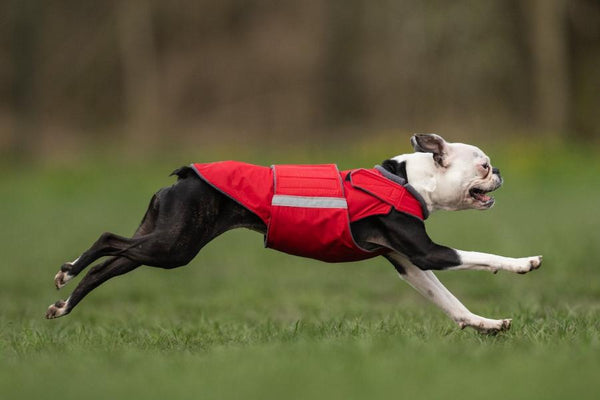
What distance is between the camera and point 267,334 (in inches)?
277

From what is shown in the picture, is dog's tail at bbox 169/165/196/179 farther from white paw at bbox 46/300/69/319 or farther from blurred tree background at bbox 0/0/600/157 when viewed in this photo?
blurred tree background at bbox 0/0/600/157

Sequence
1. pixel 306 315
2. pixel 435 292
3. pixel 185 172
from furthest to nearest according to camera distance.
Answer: pixel 306 315, pixel 435 292, pixel 185 172

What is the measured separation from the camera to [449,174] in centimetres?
673

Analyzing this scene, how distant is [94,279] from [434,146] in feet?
8.10

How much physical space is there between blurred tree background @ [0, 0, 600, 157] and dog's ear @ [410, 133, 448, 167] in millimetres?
19786

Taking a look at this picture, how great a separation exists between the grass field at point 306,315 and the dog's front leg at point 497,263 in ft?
1.50

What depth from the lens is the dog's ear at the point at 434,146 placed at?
6684 millimetres

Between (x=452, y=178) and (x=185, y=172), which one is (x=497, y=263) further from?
(x=185, y=172)

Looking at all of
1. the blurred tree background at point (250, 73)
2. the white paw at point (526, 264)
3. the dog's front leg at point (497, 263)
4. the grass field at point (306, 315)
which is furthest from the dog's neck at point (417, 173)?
the blurred tree background at point (250, 73)

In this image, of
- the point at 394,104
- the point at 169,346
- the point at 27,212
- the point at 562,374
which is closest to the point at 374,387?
the point at 562,374

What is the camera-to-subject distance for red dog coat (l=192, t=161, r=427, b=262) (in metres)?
6.47

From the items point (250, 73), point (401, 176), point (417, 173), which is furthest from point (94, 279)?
point (250, 73)

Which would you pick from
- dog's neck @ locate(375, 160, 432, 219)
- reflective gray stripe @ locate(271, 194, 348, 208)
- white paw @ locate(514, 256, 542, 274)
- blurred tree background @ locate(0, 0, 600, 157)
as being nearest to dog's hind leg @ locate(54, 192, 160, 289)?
reflective gray stripe @ locate(271, 194, 348, 208)

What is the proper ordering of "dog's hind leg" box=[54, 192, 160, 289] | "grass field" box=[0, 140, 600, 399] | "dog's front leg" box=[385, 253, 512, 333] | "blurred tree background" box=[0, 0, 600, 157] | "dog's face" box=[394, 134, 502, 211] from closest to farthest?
"grass field" box=[0, 140, 600, 399], "dog's hind leg" box=[54, 192, 160, 289], "dog's face" box=[394, 134, 502, 211], "dog's front leg" box=[385, 253, 512, 333], "blurred tree background" box=[0, 0, 600, 157]
